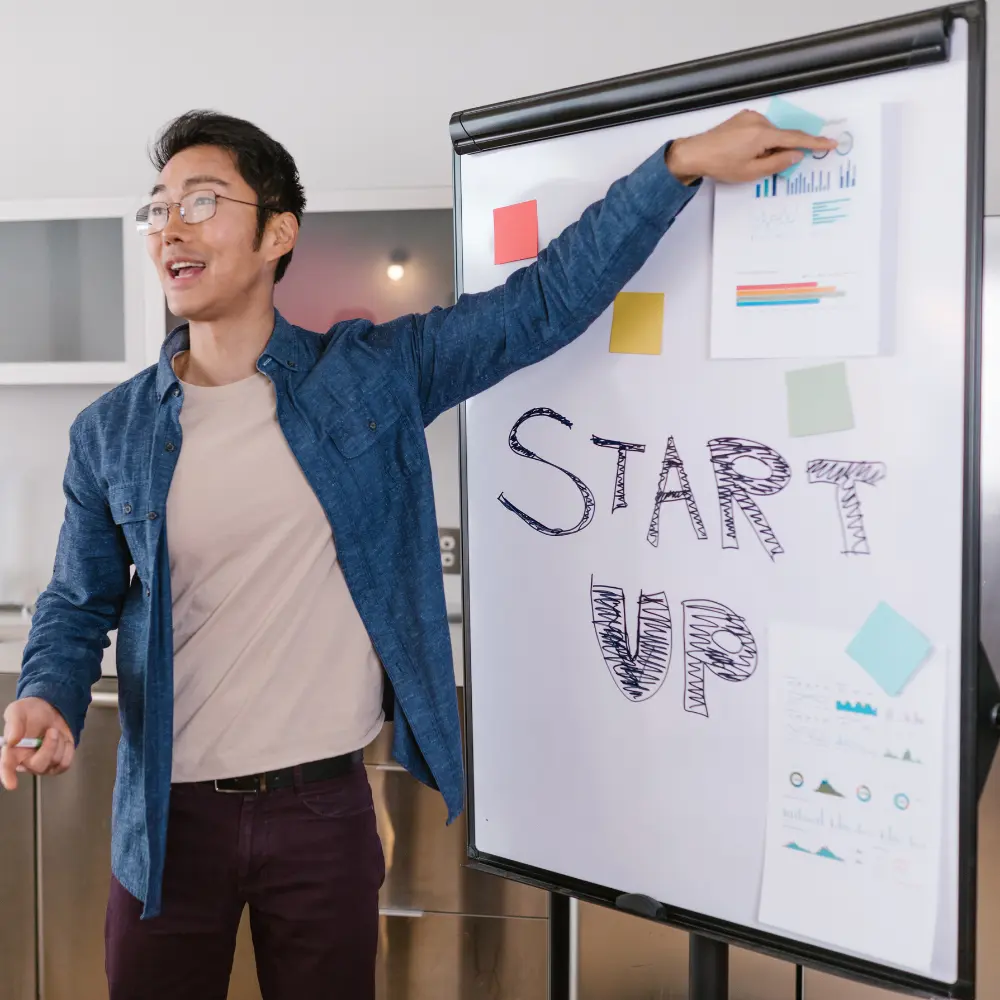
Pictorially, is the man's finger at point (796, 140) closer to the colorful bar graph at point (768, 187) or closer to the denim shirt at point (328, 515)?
the colorful bar graph at point (768, 187)

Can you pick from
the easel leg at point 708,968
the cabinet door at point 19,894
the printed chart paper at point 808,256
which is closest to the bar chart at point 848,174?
the printed chart paper at point 808,256

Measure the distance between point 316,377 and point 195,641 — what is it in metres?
0.35

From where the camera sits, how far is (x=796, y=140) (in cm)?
93

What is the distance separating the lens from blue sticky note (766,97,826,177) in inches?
36.6

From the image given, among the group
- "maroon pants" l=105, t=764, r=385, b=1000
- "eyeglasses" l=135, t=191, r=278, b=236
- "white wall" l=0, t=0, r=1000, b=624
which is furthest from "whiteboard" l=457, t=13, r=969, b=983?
"white wall" l=0, t=0, r=1000, b=624

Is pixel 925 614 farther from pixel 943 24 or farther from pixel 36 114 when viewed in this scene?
pixel 36 114

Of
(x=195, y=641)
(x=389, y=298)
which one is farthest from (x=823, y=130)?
(x=389, y=298)

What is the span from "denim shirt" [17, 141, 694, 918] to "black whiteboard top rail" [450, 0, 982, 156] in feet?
0.54

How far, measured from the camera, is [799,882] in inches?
38.5

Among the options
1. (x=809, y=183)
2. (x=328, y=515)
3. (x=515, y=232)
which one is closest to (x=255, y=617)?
(x=328, y=515)

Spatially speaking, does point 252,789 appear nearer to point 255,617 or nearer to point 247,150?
point 255,617

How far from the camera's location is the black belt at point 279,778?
1119mm

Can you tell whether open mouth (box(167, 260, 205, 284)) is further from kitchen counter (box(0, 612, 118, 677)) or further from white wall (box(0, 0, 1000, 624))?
white wall (box(0, 0, 1000, 624))

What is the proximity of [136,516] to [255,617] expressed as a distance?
19 cm
